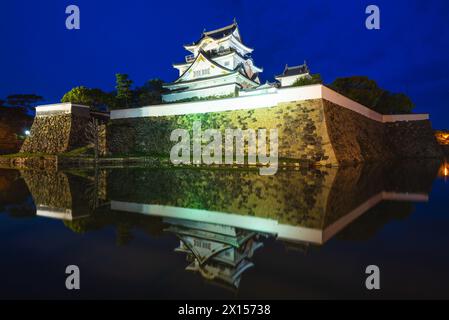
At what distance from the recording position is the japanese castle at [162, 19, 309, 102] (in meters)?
24.5

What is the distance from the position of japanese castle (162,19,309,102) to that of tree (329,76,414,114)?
4.16 meters

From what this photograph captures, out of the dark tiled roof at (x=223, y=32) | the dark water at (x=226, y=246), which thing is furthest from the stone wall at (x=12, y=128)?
the dark water at (x=226, y=246)

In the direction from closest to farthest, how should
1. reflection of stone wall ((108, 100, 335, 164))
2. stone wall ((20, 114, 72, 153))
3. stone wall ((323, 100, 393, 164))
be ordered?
reflection of stone wall ((108, 100, 335, 164)) → stone wall ((323, 100, 393, 164)) → stone wall ((20, 114, 72, 153))

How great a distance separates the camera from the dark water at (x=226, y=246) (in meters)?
2.25

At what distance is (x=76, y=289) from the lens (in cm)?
224

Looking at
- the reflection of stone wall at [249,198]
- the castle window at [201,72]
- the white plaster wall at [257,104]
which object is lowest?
the reflection of stone wall at [249,198]

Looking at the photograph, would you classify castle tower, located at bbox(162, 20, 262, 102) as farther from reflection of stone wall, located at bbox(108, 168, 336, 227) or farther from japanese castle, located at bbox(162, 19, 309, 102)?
reflection of stone wall, located at bbox(108, 168, 336, 227)

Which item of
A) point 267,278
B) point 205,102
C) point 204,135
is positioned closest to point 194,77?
point 205,102

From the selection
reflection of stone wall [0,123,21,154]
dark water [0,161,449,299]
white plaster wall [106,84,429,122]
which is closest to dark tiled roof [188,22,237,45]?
white plaster wall [106,84,429,122]

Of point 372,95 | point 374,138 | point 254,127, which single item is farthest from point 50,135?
point 372,95

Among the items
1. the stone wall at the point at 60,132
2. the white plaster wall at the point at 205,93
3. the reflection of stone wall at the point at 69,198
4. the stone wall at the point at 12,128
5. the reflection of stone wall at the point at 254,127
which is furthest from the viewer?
the stone wall at the point at 12,128

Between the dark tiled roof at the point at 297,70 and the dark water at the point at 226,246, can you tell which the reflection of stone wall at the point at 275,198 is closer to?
the dark water at the point at 226,246

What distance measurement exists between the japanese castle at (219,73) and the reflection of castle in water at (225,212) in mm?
17851
